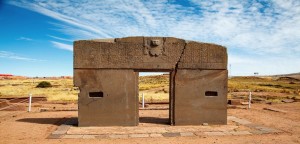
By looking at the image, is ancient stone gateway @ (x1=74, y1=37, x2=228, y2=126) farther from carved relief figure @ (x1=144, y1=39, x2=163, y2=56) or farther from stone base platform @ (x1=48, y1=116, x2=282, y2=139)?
stone base platform @ (x1=48, y1=116, x2=282, y2=139)

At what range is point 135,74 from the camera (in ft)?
33.1

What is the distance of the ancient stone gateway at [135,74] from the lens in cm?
995

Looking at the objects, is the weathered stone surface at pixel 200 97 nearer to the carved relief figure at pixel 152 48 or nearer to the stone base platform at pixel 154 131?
the stone base platform at pixel 154 131

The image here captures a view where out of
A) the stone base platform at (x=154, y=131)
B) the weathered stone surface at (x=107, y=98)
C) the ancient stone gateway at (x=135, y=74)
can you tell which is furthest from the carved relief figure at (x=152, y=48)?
the stone base platform at (x=154, y=131)

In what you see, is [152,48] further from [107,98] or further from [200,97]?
[200,97]

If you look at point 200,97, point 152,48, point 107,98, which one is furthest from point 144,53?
point 200,97

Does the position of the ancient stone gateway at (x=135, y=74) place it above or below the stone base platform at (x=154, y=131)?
above

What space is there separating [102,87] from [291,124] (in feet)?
24.9

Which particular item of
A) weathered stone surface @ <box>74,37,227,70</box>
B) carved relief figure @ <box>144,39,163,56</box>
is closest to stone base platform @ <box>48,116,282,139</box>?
weathered stone surface @ <box>74,37,227,70</box>

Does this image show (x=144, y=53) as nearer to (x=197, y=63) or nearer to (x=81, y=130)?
(x=197, y=63)

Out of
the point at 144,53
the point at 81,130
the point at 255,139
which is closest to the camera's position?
the point at 255,139

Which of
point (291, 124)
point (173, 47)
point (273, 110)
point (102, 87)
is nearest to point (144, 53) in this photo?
point (173, 47)

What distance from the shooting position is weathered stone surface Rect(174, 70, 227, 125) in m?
10.3

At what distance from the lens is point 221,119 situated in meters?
10.5
